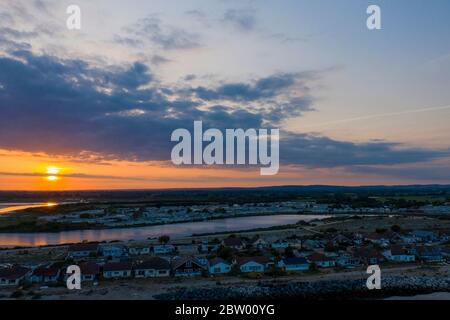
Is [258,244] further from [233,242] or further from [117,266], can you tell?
[117,266]

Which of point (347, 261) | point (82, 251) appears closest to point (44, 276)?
point (82, 251)

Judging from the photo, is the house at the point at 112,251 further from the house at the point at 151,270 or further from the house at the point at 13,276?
the house at the point at 13,276

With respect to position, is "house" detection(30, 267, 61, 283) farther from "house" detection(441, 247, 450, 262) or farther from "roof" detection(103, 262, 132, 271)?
"house" detection(441, 247, 450, 262)

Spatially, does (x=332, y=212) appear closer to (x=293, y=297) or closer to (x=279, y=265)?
(x=279, y=265)
